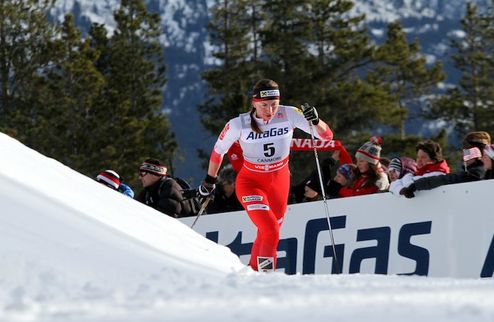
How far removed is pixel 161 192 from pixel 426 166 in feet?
10.7

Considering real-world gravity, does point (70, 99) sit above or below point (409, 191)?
above

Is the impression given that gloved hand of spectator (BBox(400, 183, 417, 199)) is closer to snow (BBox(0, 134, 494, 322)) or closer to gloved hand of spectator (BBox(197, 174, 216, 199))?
gloved hand of spectator (BBox(197, 174, 216, 199))

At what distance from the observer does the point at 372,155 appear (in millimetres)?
9133

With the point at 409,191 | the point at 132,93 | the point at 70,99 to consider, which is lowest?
the point at 409,191

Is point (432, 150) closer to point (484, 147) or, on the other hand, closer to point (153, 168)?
point (484, 147)

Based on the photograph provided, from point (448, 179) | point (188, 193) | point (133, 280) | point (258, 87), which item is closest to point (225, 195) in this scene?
point (188, 193)

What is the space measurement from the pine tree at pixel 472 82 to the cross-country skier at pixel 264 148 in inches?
1539

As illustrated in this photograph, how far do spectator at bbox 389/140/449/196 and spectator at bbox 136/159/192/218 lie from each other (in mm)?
2886

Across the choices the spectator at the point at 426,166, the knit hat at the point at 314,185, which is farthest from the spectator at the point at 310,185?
the spectator at the point at 426,166

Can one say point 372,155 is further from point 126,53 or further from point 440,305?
point 126,53

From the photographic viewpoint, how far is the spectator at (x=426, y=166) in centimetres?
791

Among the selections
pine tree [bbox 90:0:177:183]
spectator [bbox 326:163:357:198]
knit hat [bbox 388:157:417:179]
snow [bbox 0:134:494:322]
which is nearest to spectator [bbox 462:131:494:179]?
knit hat [bbox 388:157:417:179]

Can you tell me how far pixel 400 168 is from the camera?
927 centimetres

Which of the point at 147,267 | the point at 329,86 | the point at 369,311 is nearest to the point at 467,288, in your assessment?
the point at 369,311
